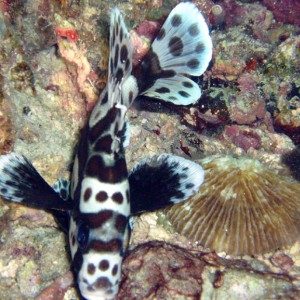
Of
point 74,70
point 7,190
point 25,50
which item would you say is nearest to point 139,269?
point 7,190

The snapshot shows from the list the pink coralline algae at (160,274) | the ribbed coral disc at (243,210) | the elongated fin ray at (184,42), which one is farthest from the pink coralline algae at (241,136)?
the pink coralline algae at (160,274)

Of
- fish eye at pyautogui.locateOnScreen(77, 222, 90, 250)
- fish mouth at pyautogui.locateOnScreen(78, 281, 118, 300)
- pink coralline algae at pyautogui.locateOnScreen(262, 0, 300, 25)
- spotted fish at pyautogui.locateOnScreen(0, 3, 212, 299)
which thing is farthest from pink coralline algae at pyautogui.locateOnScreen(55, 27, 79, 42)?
pink coralline algae at pyautogui.locateOnScreen(262, 0, 300, 25)

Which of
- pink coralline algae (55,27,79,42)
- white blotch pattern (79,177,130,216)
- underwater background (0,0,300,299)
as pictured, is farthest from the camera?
pink coralline algae (55,27,79,42)

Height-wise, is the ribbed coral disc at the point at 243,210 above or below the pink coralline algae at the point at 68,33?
below

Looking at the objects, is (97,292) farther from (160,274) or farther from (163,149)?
(163,149)

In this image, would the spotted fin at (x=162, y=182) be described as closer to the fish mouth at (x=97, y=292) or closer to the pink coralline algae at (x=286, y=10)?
the fish mouth at (x=97, y=292)

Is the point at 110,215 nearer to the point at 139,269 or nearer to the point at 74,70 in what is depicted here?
the point at 139,269

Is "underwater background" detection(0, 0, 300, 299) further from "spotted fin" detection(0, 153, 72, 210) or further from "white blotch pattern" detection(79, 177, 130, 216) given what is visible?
"white blotch pattern" detection(79, 177, 130, 216)
